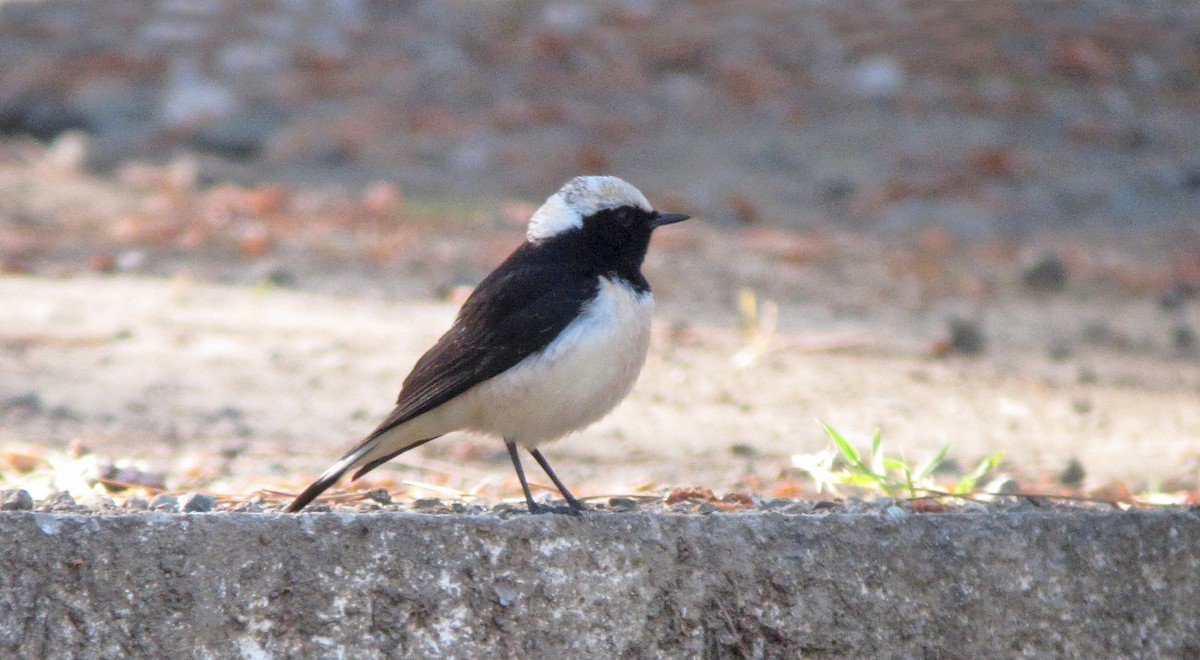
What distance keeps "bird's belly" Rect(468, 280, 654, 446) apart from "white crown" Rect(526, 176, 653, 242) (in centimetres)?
43

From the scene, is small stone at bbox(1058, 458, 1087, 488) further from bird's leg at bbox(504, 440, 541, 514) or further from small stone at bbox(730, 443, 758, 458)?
bird's leg at bbox(504, 440, 541, 514)

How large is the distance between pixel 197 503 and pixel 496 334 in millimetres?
855

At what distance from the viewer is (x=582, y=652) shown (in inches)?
118

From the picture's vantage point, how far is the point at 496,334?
3.79m

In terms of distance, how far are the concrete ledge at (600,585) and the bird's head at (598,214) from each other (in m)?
1.27

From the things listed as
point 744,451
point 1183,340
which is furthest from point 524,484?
point 1183,340

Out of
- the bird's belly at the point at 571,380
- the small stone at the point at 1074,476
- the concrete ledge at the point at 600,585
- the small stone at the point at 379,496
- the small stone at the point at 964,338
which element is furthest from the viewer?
the small stone at the point at 964,338

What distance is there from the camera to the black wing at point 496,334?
3.76 metres

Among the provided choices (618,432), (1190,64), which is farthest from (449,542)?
(1190,64)

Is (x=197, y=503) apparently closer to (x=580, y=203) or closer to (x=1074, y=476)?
(x=580, y=203)

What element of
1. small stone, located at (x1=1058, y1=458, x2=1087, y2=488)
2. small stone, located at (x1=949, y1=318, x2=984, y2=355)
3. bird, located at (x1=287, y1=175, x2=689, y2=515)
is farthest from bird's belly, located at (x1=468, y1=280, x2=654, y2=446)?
small stone, located at (x1=949, y1=318, x2=984, y2=355)

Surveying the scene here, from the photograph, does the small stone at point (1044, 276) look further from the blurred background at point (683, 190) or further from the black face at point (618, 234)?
the black face at point (618, 234)

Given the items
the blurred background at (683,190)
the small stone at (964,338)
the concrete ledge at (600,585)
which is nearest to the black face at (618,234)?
the blurred background at (683,190)

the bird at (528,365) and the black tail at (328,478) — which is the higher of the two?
the bird at (528,365)
